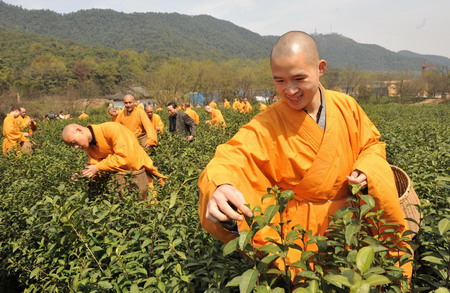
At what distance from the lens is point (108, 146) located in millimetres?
4160

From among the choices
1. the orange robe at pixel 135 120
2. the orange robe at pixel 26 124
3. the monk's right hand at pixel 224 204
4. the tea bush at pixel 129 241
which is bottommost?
the orange robe at pixel 26 124

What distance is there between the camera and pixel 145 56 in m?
→ 82.7

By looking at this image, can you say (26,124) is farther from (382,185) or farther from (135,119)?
(382,185)

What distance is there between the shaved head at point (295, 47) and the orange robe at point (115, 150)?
2823mm

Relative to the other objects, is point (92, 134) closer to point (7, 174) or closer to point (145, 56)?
point (7, 174)

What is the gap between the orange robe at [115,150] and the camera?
3.98 metres

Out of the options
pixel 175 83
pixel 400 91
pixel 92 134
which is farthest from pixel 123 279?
pixel 400 91

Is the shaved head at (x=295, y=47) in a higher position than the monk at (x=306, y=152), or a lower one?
higher

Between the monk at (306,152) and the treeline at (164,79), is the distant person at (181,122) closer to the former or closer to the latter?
the monk at (306,152)

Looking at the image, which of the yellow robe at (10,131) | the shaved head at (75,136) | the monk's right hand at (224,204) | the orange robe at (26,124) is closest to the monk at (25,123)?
the orange robe at (26,124)

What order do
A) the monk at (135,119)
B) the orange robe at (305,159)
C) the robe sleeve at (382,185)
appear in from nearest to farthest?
the robe sleeve at (382,185)
the orange robe at (305,159)
the monk at (135,119)

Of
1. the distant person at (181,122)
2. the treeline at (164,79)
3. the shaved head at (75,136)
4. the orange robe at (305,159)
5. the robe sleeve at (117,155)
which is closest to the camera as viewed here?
the orange robe at (305,159)

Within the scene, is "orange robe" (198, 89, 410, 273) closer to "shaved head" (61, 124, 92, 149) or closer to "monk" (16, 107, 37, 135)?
"shaved head" (61, 124, 92, 149)

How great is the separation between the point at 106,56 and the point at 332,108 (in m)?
86.4
